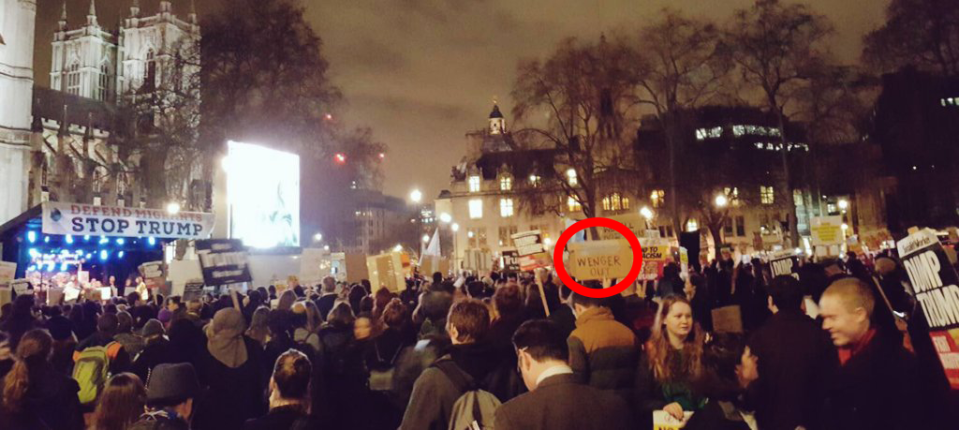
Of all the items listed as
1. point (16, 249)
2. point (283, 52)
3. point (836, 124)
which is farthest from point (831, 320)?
point (283, 52)

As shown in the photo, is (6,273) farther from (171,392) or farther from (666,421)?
(666,421)

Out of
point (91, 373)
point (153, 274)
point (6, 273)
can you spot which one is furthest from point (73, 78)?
point (91, 373)

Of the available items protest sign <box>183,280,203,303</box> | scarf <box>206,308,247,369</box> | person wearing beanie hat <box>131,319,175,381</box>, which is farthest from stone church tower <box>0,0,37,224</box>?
scarf <box>206,308,247,369</box>

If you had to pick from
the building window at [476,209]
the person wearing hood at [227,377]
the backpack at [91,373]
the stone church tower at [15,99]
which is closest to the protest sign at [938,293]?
the person wearing hood at [227,377]

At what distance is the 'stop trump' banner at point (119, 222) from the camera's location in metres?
19.4

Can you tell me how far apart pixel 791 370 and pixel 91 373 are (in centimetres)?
600

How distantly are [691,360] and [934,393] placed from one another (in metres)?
1.40

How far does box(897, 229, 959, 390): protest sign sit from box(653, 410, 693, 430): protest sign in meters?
1.31

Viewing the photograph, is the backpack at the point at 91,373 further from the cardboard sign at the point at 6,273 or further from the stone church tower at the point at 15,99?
the stone church tower at the point at 15,99

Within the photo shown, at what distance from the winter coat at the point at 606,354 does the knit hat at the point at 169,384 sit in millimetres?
2580

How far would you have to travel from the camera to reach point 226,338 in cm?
589

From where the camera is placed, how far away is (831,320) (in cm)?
386

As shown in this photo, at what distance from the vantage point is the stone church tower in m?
51.6

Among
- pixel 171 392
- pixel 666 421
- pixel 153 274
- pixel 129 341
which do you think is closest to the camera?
pixel 171 392
